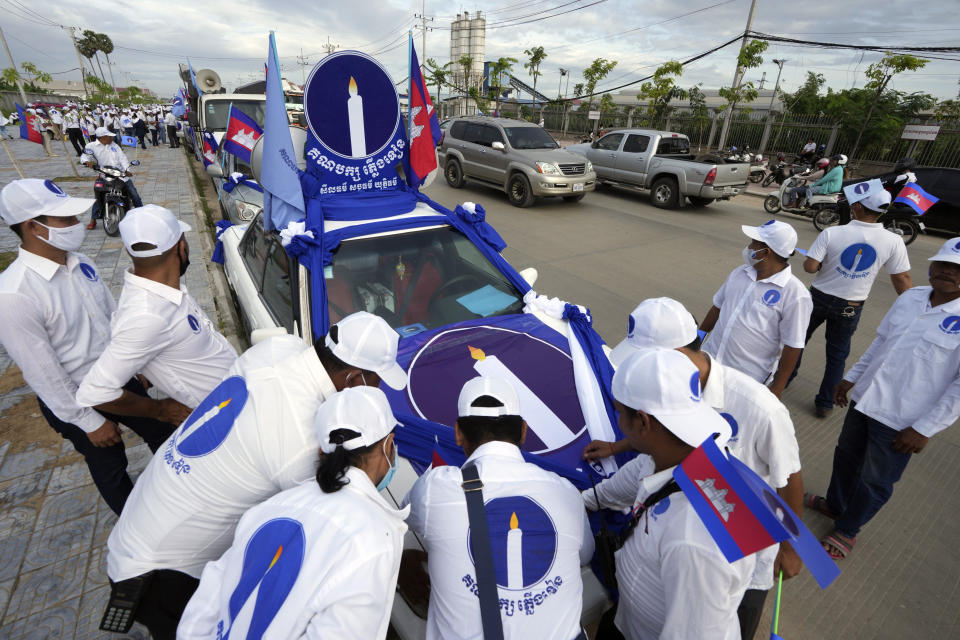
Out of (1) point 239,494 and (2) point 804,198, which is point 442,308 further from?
(2) point 804,198

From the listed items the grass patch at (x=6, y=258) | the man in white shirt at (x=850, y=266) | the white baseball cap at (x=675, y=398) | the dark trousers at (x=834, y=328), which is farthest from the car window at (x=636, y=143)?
the grass patch at (x=6, y=258)

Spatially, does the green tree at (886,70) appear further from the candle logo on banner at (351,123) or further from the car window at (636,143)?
the candle logo on banner at (351,123)

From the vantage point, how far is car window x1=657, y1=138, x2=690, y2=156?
11180 millimetres

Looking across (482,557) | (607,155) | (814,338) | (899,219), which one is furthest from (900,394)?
(607,155)

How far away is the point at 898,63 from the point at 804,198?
258 inches

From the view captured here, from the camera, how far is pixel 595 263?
7230 mm

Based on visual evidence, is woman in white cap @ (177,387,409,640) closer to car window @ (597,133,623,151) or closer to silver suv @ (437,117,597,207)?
silver suv @ (437,117,597,207)

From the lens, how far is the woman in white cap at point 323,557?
1.04m

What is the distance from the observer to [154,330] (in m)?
1.97

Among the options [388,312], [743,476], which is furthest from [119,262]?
[743,476]

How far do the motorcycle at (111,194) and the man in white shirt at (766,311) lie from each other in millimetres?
9075

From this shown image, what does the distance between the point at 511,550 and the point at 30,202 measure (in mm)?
2579

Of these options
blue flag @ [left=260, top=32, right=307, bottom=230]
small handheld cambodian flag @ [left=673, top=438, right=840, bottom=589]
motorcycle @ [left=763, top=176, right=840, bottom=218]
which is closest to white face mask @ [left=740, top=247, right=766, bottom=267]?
small handheld cambodian flag @ [left=673, top=438, right=840, bottom=589]

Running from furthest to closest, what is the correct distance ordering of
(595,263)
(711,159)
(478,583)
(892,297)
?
(711,159) < (595,263) < (892,297) < (478,583)
